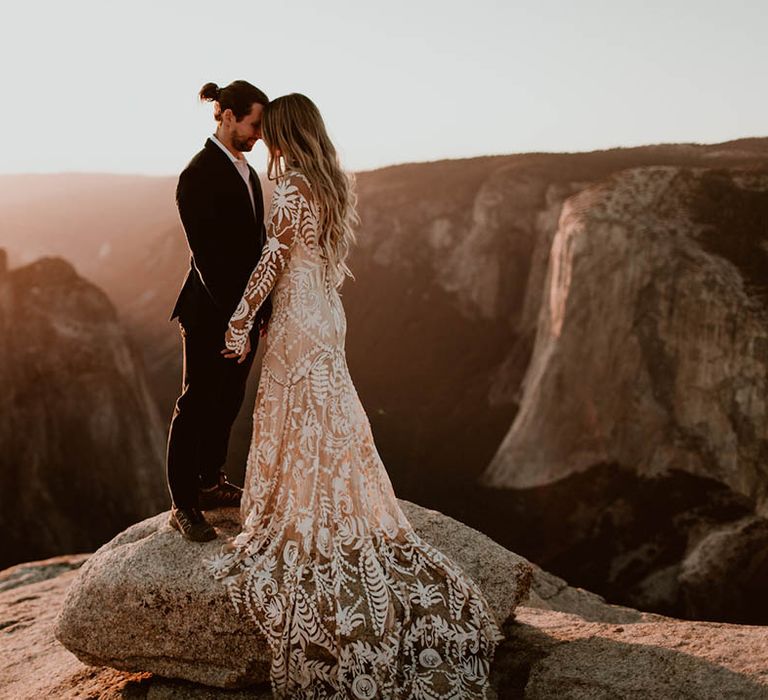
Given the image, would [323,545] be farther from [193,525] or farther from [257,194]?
[257,194]

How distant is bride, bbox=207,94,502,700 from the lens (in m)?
3.94

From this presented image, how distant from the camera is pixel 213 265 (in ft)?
14.3

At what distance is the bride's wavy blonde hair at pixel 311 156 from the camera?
3.96m

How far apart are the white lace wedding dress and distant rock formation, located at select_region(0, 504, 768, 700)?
399mm

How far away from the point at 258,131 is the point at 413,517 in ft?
8.95

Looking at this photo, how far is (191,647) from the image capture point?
431 cm

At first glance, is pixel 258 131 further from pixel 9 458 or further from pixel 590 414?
pixel 9 458

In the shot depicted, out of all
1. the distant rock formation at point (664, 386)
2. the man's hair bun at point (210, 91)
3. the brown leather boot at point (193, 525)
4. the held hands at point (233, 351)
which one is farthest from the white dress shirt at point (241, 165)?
the distant rock formation at point (664, 386)

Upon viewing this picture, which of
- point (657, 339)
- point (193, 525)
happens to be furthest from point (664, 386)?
point (193, 525)

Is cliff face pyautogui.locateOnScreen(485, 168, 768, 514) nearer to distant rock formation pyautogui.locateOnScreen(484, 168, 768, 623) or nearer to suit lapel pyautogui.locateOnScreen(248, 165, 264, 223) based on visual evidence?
distant rock formation pyautogui.locateOnScreen(484, 168, 768, 623)

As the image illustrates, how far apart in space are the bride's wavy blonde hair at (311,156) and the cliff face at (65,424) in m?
17.7

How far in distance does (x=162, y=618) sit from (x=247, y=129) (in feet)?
8.81

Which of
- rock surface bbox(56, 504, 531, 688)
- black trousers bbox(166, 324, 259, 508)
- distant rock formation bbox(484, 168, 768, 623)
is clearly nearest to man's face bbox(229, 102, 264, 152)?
black trousers bbox(166, 324, 259, 508)

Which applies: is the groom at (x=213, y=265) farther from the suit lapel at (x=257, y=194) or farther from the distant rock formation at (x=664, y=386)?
the distant rock formation at (x=664, y=386)
